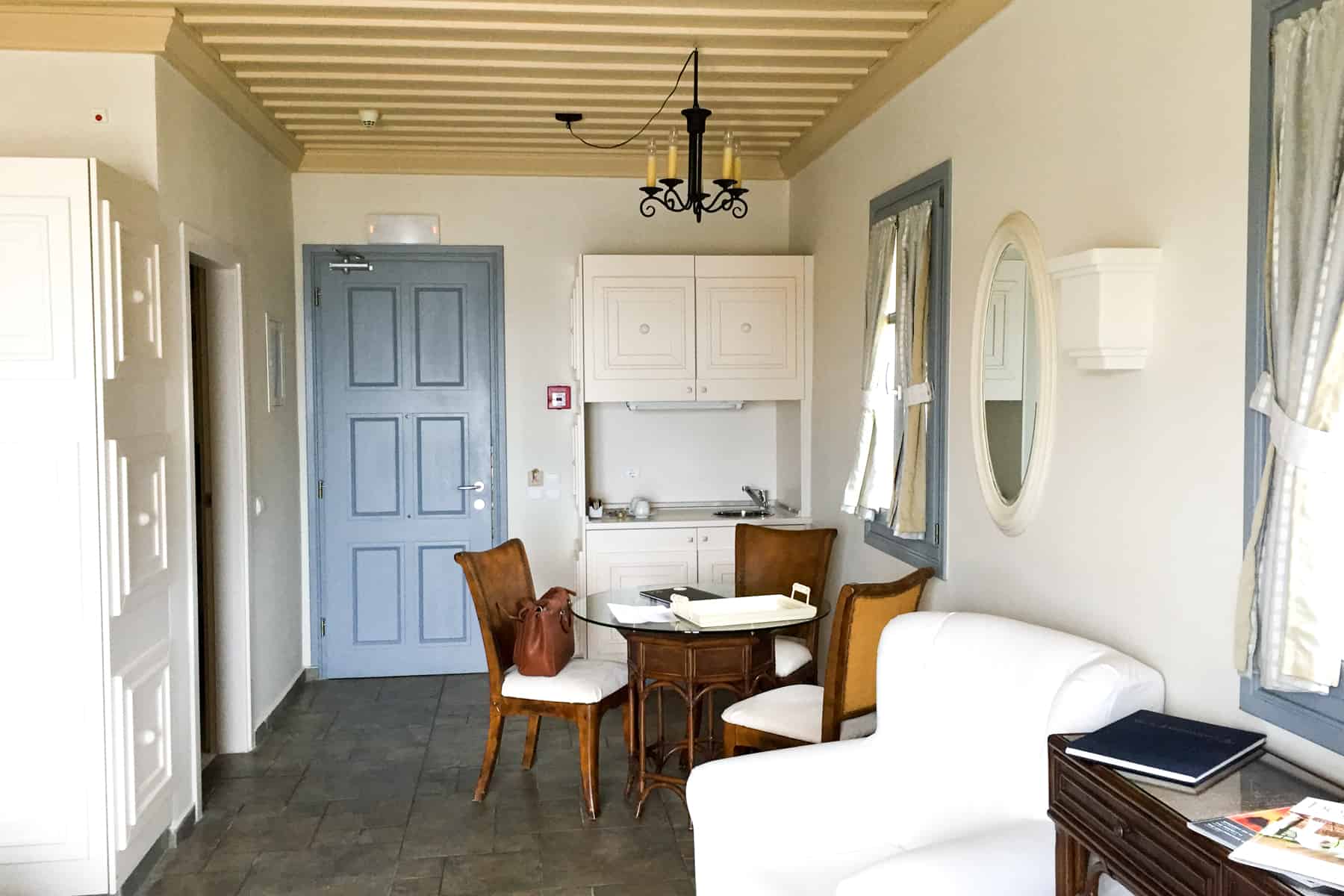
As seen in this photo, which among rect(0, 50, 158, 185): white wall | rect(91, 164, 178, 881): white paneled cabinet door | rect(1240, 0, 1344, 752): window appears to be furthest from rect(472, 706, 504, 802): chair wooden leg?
rect(1240, 0, 1344, 752): window

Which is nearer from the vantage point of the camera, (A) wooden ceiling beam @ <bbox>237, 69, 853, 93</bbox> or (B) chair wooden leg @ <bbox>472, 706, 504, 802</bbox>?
(B) chair wooden leg @ <bbox>472, 706, 504, 802</bbox>

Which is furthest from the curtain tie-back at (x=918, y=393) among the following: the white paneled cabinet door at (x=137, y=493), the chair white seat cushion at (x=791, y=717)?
the white paneled cabinet door at (x=137, y=493)

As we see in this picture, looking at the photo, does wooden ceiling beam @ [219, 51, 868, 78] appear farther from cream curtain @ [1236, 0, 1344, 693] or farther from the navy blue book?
the navy blue book

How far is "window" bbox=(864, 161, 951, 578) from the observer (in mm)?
3607

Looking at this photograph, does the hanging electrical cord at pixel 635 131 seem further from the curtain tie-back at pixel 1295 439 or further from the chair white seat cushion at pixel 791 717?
the curtain tie-back at pixel 1295 439

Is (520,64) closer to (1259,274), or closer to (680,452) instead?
(680,452)

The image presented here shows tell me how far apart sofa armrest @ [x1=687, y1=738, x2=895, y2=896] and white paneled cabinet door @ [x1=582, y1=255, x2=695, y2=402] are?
2.83m

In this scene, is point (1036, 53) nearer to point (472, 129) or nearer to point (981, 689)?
point (981, 689)

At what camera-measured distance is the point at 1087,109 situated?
105 inches

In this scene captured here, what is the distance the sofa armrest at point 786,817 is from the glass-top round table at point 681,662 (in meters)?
0.90

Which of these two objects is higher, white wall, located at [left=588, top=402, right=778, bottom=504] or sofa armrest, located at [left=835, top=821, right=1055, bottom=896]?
white wall, located at [left=588, top=402, right=778, bottom=504]

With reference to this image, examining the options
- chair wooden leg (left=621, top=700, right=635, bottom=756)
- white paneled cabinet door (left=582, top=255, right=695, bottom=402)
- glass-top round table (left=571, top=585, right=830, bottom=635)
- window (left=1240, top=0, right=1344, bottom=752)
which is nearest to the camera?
window (left=1240, top=0, right=1344, bottom=752)

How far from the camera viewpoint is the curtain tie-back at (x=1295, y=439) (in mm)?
1788

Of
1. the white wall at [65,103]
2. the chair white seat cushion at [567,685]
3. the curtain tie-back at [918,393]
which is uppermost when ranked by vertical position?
the white wall at [65,103]
